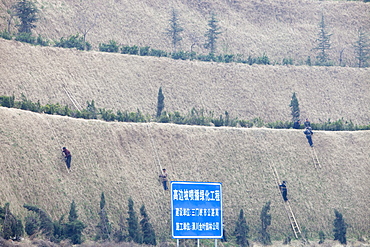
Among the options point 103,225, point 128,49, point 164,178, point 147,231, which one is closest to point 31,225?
point 103,225

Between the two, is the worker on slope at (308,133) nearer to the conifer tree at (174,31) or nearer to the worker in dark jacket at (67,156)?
the conifer tree at (174,31)

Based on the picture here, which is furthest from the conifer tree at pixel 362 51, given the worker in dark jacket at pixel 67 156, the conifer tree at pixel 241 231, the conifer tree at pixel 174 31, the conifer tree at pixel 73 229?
the conifer tree at pixel 73 229

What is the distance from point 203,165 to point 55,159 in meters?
12.2

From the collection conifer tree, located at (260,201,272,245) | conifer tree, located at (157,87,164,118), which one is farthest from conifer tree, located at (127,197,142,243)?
conifer tree, located at (157,87,164,118)

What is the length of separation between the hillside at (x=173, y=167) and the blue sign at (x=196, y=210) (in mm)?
11680

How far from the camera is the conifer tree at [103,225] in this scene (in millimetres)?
41125

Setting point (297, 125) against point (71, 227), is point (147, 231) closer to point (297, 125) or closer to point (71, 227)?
point (71, 227)

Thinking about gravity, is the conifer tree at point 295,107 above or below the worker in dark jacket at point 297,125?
above

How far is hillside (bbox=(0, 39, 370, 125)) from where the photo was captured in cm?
5488

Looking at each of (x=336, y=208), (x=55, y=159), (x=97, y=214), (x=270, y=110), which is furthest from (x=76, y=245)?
(x=270, y=110)

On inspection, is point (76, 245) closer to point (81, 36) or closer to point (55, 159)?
point (55, 159)

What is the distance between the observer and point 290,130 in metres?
56.4

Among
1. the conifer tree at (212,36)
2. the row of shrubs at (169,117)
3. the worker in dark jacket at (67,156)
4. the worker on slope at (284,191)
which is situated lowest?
the worker on slope at (284,191)

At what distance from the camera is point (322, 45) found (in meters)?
75.6
